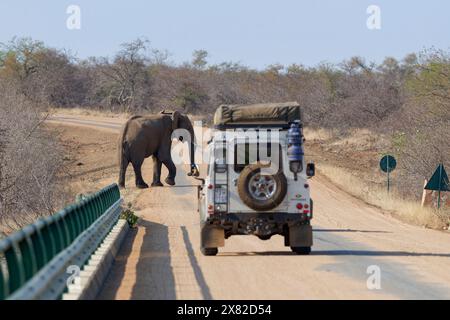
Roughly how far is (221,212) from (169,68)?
341ft

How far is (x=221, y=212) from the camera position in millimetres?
18734

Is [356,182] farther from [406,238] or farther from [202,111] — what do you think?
[202,111]

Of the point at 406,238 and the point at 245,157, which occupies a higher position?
the point at 245,157

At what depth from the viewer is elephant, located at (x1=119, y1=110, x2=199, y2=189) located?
3944 cm

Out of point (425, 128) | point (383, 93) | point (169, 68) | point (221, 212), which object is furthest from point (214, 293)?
point (169, 68)

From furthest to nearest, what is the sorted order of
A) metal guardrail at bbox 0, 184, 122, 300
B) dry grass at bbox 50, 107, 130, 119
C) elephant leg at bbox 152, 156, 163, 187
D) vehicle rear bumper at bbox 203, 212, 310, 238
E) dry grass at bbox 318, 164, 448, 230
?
dry grass at bbox 50, 107, 130, 119
elephant leg at bbox 152, 156, 163, 187
dry grass at bbox 318, 164, 448, 230
vehicle rear bumper at bbox 203, 212, 310, 238
metal guardrail at bbox 0, 184, 122, 300

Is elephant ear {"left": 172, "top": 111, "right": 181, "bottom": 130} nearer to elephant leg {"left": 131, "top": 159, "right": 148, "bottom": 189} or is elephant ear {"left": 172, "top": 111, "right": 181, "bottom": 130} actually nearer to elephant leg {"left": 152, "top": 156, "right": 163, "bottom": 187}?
elephant leg {"left": 152, "top": 156, "right": 163, "bottom": 187}

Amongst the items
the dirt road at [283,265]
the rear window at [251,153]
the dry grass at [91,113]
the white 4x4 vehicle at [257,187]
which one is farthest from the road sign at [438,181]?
the dry grass at [91,113]

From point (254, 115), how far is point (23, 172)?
17991 mm

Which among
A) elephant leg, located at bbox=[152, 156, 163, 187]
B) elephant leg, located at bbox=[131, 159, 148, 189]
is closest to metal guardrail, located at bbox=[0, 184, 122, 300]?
elephant leg, located at bbox=[131, 159, 148, 189]

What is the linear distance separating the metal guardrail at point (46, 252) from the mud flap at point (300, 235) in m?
4.01

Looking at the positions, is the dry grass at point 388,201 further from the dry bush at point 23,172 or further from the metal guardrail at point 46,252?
the metal guardrail at point 46,252

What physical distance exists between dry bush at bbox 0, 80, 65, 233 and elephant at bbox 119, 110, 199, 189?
295 centimetres

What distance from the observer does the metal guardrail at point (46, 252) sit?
9.34 meters
